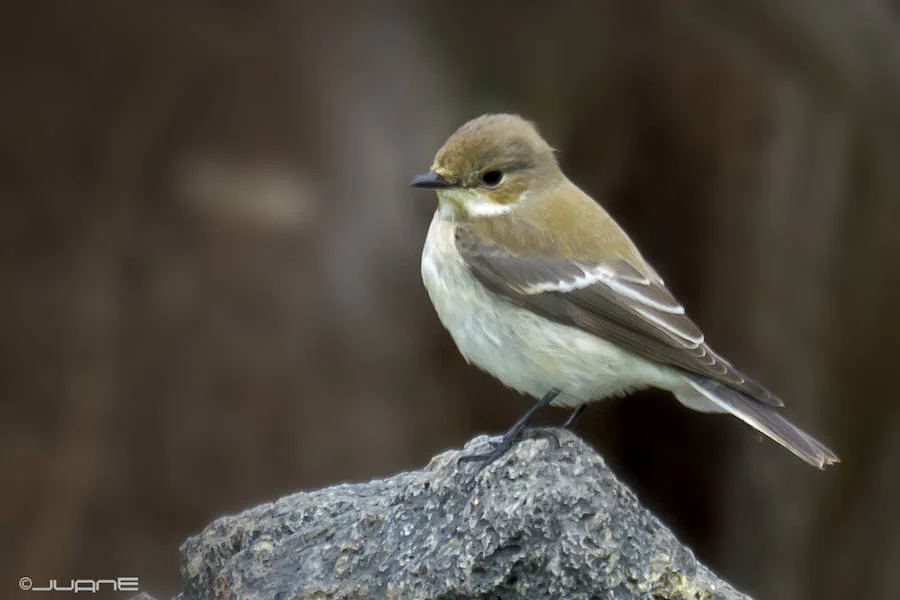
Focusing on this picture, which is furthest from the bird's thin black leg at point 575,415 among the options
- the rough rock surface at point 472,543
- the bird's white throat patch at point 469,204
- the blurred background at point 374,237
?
the blurred background at point 374,237

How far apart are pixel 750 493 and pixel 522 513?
14.4 ft

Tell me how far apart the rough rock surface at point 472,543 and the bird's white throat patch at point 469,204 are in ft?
3.03

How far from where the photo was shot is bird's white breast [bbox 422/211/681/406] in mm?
4156

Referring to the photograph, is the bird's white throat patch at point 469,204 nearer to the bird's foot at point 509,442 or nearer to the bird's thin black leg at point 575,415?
the bird's thin black leg at point 575,415

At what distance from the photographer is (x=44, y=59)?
21.5 feet

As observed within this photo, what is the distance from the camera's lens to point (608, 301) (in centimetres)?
416

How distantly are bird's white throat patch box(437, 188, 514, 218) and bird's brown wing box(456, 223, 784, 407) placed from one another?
0.17 metres

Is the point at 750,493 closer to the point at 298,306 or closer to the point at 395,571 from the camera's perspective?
the point at 298,306

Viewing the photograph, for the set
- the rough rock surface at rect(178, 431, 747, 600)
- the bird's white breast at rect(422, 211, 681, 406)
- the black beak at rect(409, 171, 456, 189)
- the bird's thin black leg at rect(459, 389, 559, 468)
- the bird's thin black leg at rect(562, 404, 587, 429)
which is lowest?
the rough rock surface at rect(178, 431, 747, 600)

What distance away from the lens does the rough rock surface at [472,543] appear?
3.35 meters

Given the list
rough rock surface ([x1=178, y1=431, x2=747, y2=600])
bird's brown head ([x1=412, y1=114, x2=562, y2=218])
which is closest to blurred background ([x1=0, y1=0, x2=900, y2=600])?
bird's brown head ([x1=412, y1=114, x2=562, y2=218])

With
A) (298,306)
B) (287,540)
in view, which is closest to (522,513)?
(287,540)

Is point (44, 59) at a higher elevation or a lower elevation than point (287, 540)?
higher

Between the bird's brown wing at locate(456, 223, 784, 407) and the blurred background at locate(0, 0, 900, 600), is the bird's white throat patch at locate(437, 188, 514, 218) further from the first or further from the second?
the blurred background at locate(0, 0, 900, 600)
